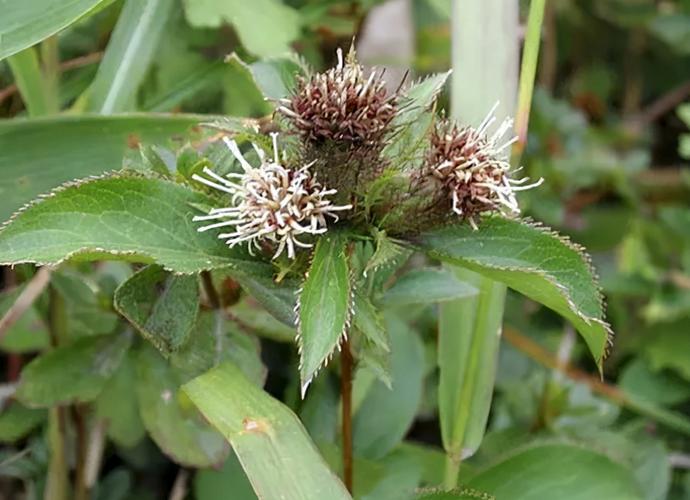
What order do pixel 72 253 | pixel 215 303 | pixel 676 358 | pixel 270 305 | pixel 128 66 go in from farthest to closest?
pixel 676 358, pixel 128 66, pixel 215 303, pixel 270 305, pixel 72 253

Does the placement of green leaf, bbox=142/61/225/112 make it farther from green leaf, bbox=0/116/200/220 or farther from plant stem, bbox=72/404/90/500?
plant stem, bbox=72/404/90/500

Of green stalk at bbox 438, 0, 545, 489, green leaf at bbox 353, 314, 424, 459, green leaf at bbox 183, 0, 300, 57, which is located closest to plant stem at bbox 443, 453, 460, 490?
green stalk at bbox 438, 0, 545, 489

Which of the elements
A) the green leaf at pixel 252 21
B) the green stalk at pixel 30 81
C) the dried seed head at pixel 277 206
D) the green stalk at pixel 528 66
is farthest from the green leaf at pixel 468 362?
Answer: the green stalk at pixel 30 81

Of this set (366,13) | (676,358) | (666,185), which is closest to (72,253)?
(366,13)

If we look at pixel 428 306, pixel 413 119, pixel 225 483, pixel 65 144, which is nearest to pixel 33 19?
pixel 65 144

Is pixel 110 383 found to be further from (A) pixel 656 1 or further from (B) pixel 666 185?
(A) pixel 656 1

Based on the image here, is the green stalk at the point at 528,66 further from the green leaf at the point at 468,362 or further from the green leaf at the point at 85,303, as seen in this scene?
the green leaf at the point at 85,303
